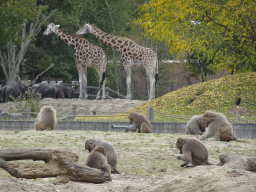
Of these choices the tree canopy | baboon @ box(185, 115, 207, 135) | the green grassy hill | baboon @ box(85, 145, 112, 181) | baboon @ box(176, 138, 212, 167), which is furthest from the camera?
the green grassy hill

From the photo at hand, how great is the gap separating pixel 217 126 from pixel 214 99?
8.19 meters

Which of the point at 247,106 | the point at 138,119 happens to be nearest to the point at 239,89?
the point at 247,106

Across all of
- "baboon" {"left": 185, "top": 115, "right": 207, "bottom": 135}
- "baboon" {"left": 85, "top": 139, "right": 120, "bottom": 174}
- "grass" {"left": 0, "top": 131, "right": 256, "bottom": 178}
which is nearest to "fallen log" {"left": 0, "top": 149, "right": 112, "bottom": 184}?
"baboon" {"left": 85, "top": 139, "right": 120, "bottom": 174}

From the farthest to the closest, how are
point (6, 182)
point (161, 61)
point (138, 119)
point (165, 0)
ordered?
point (161, 61) < point (165, 0) < point (138, 119) < point (6, 182)

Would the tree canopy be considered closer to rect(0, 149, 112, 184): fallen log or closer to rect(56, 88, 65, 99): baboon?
rect(56, 88, 65, 99): baboon

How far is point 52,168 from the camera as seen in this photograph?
6.15 meters

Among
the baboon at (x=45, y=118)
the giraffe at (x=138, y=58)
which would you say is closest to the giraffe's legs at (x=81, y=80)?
the giraffe at (x=138, y=58)

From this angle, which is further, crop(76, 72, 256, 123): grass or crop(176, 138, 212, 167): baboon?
crop(76, 72, 256, 123): grass

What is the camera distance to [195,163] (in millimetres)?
7770

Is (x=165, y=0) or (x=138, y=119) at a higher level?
(x=165, y=0)

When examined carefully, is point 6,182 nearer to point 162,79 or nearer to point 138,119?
point 138,119

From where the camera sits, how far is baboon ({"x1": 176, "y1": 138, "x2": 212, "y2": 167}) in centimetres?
766

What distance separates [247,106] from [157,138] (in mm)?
7688

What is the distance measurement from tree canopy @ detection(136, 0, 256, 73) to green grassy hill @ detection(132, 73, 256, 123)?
4.73 ft
